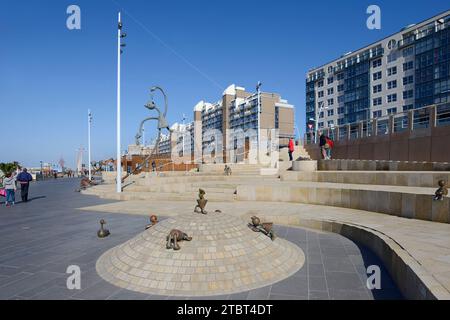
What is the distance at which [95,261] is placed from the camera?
563cm

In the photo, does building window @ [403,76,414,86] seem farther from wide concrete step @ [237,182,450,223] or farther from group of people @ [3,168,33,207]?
group of people @ [3,168,33,207]

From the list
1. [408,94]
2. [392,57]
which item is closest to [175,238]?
[408,94]

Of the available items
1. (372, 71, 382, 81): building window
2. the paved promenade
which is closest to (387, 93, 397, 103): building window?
(372, 71, 382, 81): building window

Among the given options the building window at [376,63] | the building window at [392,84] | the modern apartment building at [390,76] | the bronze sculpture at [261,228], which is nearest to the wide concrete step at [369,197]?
the bronze sculpture at [261,228]

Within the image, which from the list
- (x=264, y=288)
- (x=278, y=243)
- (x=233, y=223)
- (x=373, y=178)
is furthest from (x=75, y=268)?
(x=373, y=178)

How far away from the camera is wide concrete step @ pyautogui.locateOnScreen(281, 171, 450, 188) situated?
1000 centimetres

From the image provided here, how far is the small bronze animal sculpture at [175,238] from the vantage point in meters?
4.78

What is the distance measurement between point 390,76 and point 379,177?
5567 cm

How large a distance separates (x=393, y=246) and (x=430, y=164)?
9581 millimetres

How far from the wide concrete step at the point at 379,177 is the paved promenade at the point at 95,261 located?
17.9 ft

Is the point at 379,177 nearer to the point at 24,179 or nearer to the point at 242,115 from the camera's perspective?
the point at 24,179

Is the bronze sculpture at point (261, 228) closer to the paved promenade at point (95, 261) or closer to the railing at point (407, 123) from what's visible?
the paved promenade at point (95, 261)

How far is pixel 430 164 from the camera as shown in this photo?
39.5 feet
